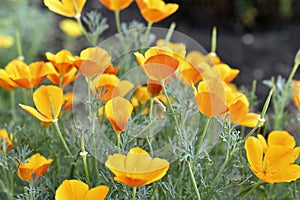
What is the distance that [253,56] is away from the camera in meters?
3.21

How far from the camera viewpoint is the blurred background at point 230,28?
2.78 m

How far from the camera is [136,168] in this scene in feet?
2.83

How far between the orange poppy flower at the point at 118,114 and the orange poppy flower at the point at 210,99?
0.12 metres

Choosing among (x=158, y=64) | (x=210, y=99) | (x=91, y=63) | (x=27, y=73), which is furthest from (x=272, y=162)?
(x=27, y=73)

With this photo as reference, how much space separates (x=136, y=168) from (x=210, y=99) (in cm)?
18

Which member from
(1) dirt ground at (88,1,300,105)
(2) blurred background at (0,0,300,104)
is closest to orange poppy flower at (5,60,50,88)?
(2) blurred background at (0,0,300,104)

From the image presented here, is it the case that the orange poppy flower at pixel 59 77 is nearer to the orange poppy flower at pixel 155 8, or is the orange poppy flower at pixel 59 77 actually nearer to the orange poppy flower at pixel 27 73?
the orange poppy flower at pixel 27 73

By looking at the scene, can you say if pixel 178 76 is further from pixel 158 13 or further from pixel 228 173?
pixel 228 173

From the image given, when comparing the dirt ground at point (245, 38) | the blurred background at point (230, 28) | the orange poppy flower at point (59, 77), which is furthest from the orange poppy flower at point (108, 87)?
the dirt ground at point (245, 38)

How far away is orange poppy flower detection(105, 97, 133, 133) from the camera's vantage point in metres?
0.93

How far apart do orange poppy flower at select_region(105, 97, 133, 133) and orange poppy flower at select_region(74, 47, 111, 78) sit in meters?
0.09

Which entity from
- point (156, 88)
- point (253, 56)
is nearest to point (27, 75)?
point (156, 88)

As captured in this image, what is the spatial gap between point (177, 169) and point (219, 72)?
22cm

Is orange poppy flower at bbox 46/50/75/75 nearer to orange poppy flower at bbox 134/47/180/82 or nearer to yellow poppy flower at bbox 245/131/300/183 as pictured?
orange poppy flower at bbox 134/47/180/82
